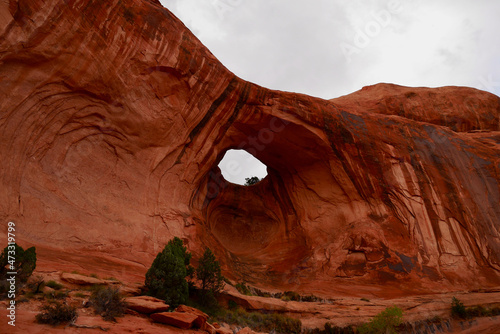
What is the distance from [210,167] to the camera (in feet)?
66.5

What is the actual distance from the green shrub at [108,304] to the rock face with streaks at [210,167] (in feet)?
16.9

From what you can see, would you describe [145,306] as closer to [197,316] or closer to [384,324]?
[197,316]

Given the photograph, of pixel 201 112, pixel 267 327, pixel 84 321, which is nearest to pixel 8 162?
pixel 84 321

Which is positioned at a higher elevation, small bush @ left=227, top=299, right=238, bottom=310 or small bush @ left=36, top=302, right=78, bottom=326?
small bush @ left=36, top=302, right=78, bottom=326

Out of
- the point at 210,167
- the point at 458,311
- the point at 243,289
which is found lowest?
the point at 458,311

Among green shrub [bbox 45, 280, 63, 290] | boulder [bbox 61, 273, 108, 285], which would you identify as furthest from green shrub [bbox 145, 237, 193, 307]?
green shrub [bbox 45, 280, 63, 290]

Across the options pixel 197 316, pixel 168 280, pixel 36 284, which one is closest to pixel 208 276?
pixel 168 280

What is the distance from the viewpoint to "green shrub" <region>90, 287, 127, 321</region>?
7.29 meters

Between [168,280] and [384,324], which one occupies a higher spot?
[168,280]

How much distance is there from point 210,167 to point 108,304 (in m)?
13.1

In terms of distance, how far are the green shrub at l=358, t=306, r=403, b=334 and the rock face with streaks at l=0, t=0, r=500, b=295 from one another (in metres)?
4.61

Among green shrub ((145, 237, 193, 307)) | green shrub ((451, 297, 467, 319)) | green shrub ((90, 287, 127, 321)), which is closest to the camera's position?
green shrub ((90, 287, 127, 321))

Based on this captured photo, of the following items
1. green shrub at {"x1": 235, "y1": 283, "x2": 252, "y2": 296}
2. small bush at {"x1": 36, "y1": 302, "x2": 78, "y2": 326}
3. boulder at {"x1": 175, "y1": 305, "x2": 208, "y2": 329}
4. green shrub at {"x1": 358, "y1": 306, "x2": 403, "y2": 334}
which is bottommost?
green shrub at {"x1": 358, "y1": 306, "x2": 403, "y2": 334}

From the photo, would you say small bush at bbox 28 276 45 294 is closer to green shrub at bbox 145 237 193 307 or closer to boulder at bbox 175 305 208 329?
green shrub at bbox 145 237 193 307
